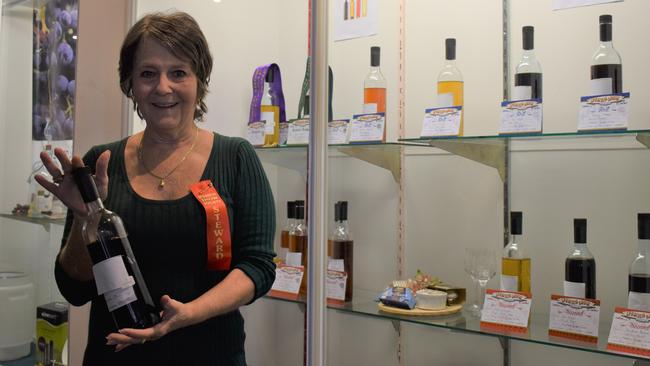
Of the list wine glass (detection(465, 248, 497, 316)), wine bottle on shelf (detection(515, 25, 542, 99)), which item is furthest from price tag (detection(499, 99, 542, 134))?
wine glass (detection(465, 248, 497, 316))

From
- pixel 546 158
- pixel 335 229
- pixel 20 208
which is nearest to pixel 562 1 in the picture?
pixel 546 158

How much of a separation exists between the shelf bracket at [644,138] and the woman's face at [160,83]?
1087 millimetres

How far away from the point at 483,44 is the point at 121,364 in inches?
56.4

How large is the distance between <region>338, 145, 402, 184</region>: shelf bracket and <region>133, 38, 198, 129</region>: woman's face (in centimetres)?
86

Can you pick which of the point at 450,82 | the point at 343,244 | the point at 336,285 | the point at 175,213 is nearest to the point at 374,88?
the point at 450,82

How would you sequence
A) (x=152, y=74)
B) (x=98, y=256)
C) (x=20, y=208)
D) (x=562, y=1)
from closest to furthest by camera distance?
(x=98, y=256) < (x=152, y=74) < (x=562, y=1) < (x=20, y=208)

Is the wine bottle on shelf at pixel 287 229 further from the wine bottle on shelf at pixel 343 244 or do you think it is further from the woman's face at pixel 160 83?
the woman's face at pixel 160 83

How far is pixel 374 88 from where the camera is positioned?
6.80 feet

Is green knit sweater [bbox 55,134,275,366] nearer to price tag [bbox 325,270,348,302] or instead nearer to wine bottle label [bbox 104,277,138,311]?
wine bottle label [bbox 104,277,138,311]

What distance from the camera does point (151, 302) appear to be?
1118 mm

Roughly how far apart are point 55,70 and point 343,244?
41.6 inches

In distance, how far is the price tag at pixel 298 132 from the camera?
2.00m

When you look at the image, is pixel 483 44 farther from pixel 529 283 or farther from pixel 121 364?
pixel 121 364

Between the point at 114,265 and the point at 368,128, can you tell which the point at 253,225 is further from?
the point at 368,128
